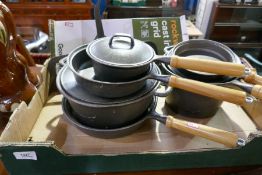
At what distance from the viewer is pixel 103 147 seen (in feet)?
1.99

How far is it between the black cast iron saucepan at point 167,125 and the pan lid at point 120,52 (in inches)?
6.2

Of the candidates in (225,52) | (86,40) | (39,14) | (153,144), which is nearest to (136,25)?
(86,40)

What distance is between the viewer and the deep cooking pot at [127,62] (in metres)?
0.51

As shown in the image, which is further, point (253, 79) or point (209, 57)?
point (209, 57)

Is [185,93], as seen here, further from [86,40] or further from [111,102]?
[86,40]

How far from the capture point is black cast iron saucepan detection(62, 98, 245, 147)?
0.53 meters

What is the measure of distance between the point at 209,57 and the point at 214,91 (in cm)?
21

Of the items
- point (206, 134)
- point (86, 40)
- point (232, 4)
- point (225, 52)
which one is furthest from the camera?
point (232, 4)

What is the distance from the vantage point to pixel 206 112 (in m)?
0.68

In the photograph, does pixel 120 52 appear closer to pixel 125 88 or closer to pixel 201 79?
pixel 125 88

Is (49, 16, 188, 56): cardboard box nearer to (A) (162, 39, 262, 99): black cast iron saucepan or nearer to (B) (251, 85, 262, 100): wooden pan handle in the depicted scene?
(A) (162, 39, 262, 99): black cast iron saucepan

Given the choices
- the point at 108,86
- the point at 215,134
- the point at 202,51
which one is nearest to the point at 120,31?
the point at 202,51

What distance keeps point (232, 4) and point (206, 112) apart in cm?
141

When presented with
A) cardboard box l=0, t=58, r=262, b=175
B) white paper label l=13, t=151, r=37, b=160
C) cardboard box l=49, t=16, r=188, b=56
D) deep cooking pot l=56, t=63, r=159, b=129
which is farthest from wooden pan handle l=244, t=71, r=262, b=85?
white paper label l=13, t=151, r=37, b=160
